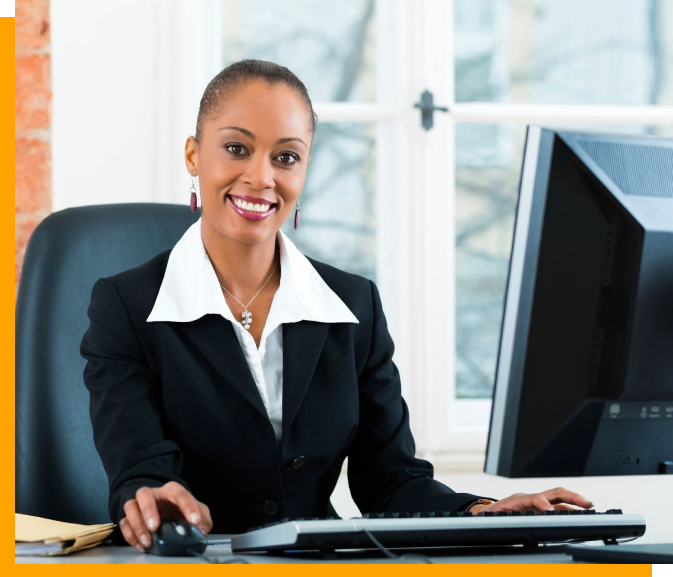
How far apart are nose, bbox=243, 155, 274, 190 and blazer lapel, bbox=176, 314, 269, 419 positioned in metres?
0.20

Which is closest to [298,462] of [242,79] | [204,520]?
[204,520]

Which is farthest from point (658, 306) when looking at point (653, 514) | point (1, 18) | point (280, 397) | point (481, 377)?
point (481, 377)

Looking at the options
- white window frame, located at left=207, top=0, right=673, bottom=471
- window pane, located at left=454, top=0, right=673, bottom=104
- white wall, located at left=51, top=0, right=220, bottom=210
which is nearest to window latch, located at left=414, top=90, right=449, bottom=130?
white window frame, located at left=207, top=0, right=673, bottom=471

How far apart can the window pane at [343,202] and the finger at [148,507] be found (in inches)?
47.4

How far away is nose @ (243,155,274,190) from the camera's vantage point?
1204 millimetres

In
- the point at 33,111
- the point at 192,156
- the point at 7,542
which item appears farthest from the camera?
the point at 33,111

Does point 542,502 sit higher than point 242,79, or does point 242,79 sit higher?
point 242,79

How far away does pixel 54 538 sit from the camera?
78 cm

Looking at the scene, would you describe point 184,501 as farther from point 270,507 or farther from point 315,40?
point 315,40

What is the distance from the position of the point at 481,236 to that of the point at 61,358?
106 cm

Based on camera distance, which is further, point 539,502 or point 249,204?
point 249,204

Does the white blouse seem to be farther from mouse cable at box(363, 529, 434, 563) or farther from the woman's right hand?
mouse cable at box(363, 529, 434, 563)

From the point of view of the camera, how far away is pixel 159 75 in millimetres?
1898

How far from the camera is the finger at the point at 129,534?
834 mm
